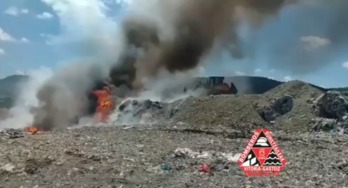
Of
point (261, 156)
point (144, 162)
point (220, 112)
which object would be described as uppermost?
point (220, 112)

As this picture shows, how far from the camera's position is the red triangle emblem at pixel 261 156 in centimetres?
1037

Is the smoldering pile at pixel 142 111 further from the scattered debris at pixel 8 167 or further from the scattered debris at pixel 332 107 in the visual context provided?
the scattered debris at pixel 8 167

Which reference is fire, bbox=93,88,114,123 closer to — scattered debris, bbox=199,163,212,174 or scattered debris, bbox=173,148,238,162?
scattered debris, bbox=173,148,238,162

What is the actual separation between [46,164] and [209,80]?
33.0 m

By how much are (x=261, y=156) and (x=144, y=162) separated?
14.2 ft

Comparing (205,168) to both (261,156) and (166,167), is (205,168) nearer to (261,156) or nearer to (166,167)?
(166,167)

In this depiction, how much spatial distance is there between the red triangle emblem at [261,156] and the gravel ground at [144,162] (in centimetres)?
20

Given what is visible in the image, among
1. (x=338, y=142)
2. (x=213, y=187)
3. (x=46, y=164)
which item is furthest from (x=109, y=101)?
(x=213, y=187)

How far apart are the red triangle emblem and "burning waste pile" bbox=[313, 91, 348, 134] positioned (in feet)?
45.7

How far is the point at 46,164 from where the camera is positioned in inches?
528

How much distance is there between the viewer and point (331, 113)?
1100 inches

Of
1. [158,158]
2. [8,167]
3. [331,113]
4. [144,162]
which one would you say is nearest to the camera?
[8,167]

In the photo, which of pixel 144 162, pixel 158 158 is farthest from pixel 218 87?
pixel 144 162

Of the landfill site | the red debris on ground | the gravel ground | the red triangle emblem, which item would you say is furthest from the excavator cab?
the red triangle emblem
